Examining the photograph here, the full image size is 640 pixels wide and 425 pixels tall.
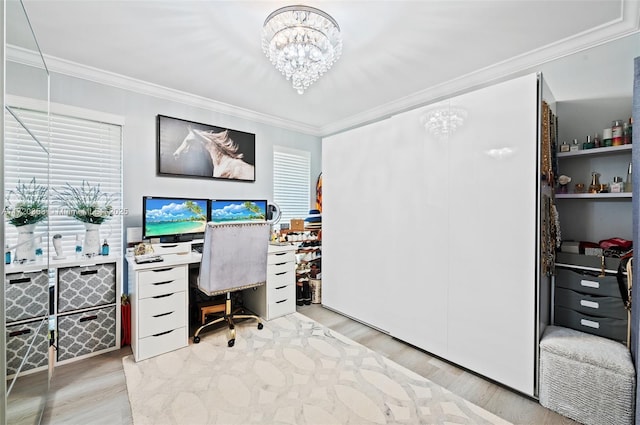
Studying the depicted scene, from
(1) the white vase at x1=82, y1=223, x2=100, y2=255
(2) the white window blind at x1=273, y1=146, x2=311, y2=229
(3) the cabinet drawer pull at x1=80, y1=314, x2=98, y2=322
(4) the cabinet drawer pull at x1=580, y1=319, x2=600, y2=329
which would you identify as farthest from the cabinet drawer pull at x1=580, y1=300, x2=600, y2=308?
(1) the white vase at x1=82, y1=223, x2=100, y2=255

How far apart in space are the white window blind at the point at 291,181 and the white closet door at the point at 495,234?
8.43 feet

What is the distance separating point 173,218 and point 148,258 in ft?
1.94

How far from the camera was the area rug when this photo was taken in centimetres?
161

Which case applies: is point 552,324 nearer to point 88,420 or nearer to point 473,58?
point 473,58

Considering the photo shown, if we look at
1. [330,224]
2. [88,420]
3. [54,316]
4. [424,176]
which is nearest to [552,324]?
[424,176]

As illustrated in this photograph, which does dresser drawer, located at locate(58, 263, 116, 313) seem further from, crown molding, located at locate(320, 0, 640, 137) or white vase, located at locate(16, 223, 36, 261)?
crown molding, located at locate(320, 0, 640, 137)

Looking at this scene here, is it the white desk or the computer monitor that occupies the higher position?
→ the computer monitor

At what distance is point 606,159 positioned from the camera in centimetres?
213

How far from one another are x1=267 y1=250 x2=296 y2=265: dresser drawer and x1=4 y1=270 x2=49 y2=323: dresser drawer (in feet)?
5.54

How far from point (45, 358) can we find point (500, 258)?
293 centimetres

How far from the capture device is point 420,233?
235 centimetres

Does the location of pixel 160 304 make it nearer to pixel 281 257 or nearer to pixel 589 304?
pixel 281 257

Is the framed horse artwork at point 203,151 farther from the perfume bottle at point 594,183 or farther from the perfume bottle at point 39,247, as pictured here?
the perfume bottle at point 594,183

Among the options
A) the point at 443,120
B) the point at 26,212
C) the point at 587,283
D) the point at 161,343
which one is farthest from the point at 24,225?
the point at 587,283
